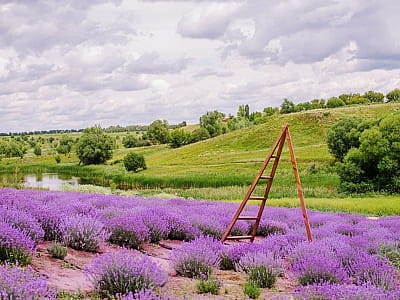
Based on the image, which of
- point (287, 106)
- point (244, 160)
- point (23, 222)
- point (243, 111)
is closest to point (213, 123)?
point (287, 106)

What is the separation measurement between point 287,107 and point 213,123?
19.7 m

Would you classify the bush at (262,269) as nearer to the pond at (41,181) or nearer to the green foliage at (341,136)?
the pond at (41,181)

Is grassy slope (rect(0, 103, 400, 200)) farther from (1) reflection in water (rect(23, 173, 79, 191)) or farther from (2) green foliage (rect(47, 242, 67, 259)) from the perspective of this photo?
(2) green foliage (rect(47, 242, 67, 259))

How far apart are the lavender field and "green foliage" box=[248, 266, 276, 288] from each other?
0.01 m

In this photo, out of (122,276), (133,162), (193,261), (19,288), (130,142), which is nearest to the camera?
(19,288)

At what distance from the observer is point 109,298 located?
5180mm

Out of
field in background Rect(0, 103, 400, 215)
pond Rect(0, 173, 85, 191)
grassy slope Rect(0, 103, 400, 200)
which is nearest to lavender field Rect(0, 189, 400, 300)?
field in background Rect(0, 103, 400, 215)

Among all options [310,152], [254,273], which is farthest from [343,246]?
[310,152]

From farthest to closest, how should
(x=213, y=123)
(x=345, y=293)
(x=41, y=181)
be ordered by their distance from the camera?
(x=213, y=123) → (x=41, y=181) → (x=345, y=293)

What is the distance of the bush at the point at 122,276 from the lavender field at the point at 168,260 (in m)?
0.01

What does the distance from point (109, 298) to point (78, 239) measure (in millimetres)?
2476

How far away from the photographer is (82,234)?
7383 millimetres

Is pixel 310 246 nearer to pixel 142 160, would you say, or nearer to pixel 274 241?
pixel 274 241

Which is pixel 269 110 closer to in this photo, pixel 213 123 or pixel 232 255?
pixel 213 123
